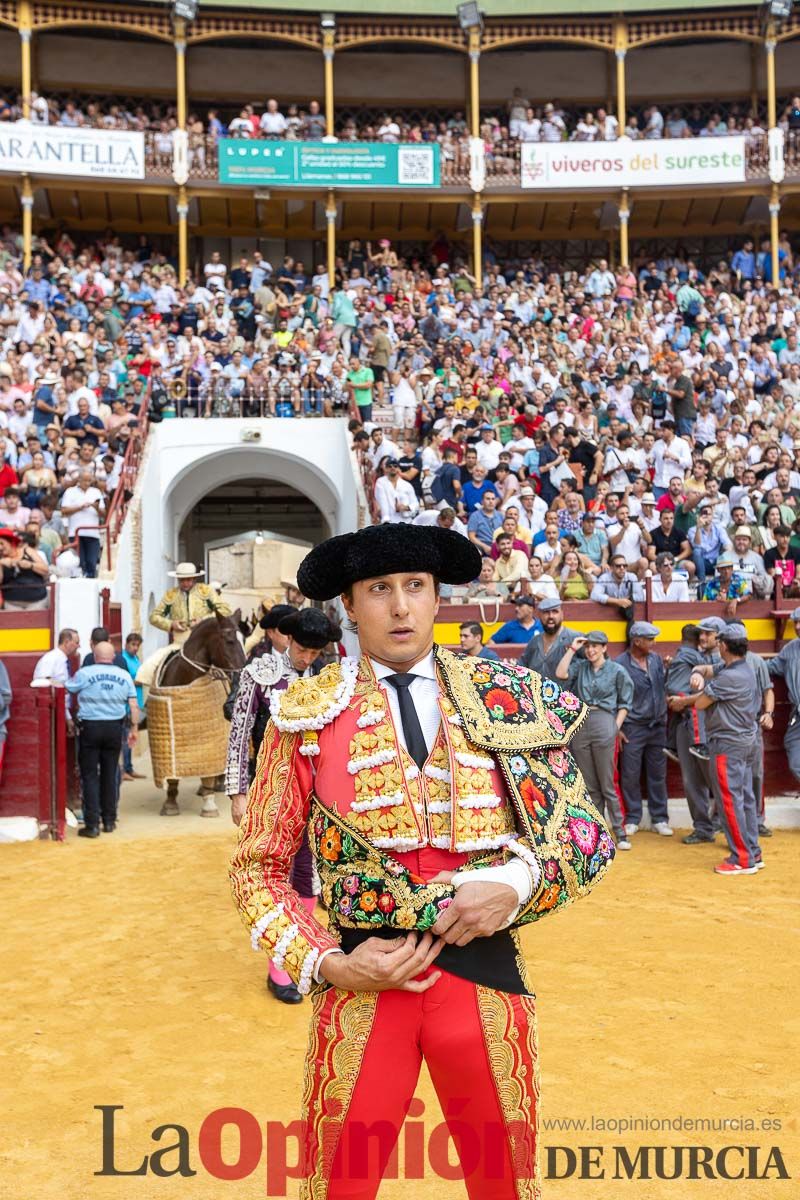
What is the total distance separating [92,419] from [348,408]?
3.90 meters

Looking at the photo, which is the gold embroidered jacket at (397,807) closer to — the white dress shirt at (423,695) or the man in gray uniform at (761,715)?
the white dress shirt at (423,695)

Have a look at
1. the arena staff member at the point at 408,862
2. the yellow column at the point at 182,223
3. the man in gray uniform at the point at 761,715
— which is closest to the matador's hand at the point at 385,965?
the arena staff member at the point at 408,862

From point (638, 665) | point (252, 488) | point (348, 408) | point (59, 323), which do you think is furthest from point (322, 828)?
point (252, 488)

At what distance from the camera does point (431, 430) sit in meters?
14.4

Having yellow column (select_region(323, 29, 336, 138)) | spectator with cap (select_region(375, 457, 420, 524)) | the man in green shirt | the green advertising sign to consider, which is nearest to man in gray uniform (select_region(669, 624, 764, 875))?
spectator with cap (select_region(375, 457, 420, 524))

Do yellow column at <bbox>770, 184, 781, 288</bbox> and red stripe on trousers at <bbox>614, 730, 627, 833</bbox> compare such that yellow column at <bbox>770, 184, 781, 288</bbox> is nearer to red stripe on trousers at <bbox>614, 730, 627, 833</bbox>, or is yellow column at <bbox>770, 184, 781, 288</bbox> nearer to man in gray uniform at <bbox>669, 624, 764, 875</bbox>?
red stripe on trousers at <bbox>614, 730, 627, 833</bbox>

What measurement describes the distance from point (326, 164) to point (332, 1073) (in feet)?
68.0

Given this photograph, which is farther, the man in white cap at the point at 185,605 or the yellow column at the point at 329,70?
the yellow column at the point at 329,70

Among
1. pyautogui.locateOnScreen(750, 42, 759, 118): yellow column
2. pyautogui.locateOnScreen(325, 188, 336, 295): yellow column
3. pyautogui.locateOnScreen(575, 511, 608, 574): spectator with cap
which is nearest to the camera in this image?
pyautogui.locateOnScreen(575, 511, 608, 574): spectator with cap

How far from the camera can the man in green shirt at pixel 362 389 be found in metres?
16.2

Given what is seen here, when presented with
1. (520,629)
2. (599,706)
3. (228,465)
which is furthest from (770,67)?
(599,706)

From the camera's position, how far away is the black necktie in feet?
6.89

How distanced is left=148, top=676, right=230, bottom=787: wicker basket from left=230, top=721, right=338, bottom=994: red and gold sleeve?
6.53 m

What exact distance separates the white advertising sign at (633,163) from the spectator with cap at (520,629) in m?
14.1
